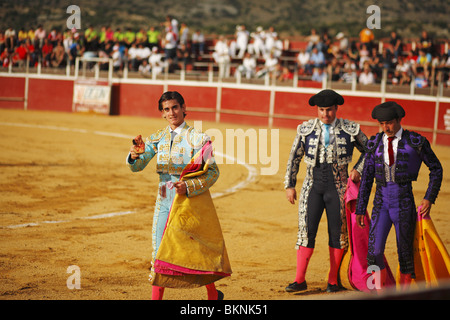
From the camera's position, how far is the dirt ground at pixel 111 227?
488 centimetres

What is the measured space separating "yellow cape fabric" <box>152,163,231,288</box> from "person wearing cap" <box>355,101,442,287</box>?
1.09 meters

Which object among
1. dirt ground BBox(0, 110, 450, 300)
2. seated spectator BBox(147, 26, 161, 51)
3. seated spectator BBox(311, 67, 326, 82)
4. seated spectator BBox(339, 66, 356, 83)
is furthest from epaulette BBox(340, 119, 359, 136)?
seated spectator BBox(147, 26, 161, 51)

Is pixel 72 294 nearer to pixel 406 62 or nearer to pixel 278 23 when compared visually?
pixel 406 62

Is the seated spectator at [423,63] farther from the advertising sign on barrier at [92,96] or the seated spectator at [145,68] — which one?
the advertising sign on barrier at [92,96]

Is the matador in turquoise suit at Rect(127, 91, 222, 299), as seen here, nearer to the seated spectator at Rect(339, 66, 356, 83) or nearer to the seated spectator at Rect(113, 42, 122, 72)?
the seated spectator at Rect(339, 66, 356, 83)

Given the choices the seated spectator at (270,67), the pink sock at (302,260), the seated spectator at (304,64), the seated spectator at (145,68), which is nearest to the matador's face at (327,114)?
the pink sock at (302,260)

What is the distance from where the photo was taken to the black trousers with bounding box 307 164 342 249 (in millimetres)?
4797

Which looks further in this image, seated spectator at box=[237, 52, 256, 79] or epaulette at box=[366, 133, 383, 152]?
seated spectator at box=[237, 52, 256, 79]

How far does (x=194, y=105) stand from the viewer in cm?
1989

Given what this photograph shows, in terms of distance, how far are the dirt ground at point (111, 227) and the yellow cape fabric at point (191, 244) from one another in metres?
0.70
